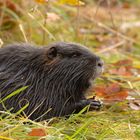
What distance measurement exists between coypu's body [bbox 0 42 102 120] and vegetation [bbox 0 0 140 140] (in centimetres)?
13

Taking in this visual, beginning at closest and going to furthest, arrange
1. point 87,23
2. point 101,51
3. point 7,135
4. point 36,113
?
point 7,135, point 36,113, point 101,51, point 87,23

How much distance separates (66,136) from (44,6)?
364 centimetres

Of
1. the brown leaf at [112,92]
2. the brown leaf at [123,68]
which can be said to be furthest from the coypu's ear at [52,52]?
the brown leaf at [123,68]

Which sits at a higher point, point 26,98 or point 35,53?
point 35,53

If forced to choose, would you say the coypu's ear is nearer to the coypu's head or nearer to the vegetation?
the coypu's head

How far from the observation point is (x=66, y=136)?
327cm

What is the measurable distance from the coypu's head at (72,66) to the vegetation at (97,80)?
26cm

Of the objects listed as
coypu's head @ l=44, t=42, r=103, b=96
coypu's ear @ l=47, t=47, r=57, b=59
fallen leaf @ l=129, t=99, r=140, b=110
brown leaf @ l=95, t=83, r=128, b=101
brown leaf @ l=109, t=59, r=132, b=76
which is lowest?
fallen leaf @ l=129, t=99, r=140, b=110

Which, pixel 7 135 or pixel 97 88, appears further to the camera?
pixel 97 88

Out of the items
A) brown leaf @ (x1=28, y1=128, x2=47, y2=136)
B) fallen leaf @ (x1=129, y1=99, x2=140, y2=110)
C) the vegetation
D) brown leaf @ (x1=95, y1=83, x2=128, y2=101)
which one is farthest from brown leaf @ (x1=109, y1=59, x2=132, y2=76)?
brown leaf @ (x1=28, y1=128, x2=47, y2=136)

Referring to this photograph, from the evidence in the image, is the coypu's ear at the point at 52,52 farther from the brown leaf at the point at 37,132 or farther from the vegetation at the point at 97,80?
the brown leaf at the point at 37,132

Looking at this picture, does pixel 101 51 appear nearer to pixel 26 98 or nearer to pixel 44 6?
pixel 44 6

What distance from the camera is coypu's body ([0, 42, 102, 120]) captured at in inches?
153

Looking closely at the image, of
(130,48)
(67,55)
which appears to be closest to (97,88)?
(67,55)
